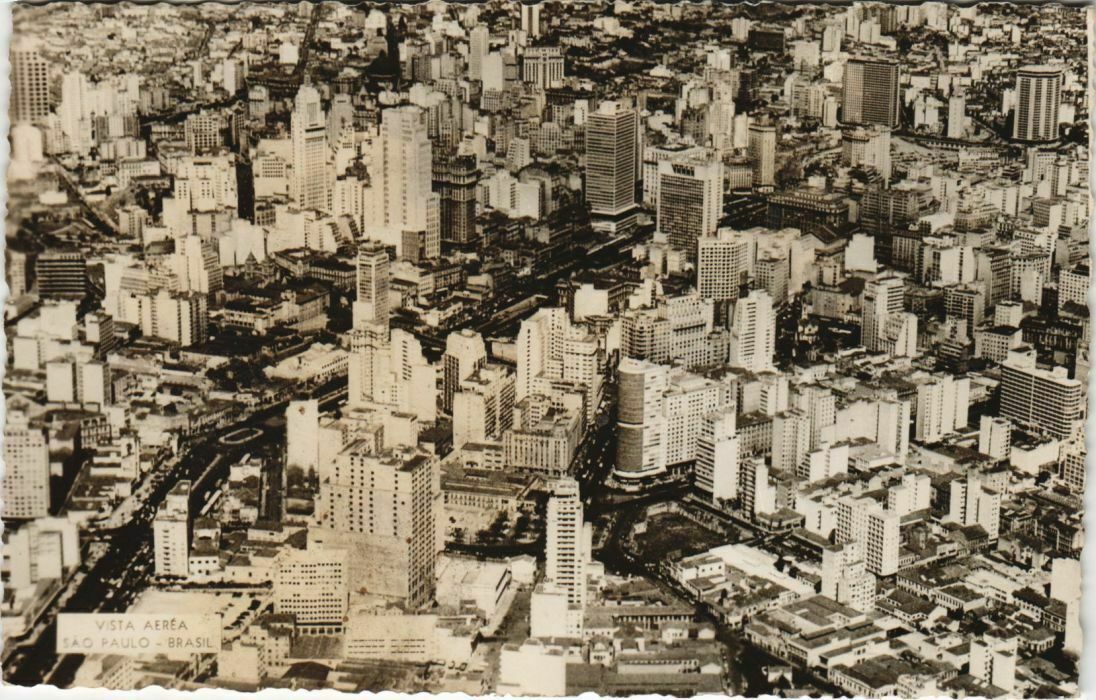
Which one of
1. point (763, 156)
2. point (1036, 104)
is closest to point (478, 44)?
point (763, 156)

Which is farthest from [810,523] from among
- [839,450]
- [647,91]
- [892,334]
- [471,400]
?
[647,91]

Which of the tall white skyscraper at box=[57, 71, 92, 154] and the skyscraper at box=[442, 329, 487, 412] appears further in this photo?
the skyscraper at box=[442, 329, 487, 412]

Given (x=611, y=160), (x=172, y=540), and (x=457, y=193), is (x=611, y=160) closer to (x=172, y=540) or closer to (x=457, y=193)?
(x=457, y=193)

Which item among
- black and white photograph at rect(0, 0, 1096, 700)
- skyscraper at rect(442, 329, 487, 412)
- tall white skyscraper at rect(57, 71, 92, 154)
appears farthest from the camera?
skyscraper at rect(442, 329, 487, 412)

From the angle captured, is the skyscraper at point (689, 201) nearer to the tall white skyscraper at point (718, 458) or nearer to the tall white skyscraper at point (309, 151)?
the tall white skyscraper at point (718, 458)

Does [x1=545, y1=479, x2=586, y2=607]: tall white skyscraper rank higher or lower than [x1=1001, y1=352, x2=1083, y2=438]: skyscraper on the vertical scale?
lower

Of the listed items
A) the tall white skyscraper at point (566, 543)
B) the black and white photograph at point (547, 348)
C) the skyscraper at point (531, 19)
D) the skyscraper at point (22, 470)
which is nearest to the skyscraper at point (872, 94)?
the black and white photograph at point (547, 348)

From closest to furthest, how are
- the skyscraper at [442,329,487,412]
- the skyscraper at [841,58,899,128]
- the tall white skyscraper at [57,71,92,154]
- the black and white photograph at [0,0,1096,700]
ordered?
1. the black and white photograph at [0,0,1096,700]
2. the tall white skyscraper at [57,71,92,154]
3. the skyscraper at [442,329,487,412]
4. the skyscraper at [841,58,899,128]

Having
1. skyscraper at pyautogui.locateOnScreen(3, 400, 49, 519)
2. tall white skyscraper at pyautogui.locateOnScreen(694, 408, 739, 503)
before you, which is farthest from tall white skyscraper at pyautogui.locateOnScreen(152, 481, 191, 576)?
tall white skyscraper at pyautogui.locateOnScreen(694, 408, 739, 503)

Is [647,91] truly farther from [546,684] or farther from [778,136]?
[546,684]

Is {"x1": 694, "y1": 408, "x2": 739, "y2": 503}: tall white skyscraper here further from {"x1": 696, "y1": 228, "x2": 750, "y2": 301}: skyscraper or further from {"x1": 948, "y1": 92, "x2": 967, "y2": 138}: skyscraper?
{"x1": 948, "y1": 92, "x2": 967, "y2": 138}: skyscraper
